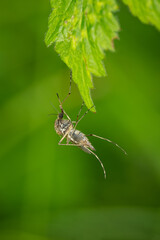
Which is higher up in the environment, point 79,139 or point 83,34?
point 83,34

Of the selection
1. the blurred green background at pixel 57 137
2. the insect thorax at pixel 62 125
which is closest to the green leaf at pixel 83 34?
the insect thorax at pixel 62 125

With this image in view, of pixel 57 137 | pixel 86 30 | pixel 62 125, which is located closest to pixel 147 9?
pixel 86 30

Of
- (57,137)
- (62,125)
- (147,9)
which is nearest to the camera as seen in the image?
(147,9)

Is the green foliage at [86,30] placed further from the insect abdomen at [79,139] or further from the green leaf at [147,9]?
the insect abdomen at [79,139]

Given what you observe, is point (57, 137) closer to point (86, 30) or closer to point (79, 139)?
point (79, 139)

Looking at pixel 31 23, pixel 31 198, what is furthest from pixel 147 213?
pixel 31 23

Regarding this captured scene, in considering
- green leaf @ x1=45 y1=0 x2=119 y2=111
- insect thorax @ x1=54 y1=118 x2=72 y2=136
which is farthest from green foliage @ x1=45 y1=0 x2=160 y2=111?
insect thorax @ x1=54 y1=118 x2=72 y2=136
